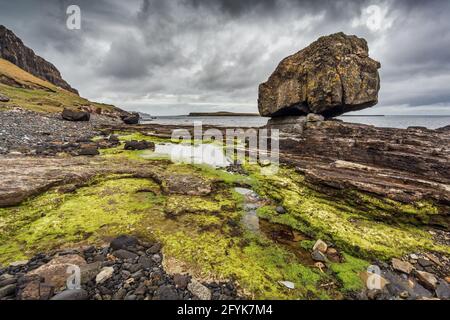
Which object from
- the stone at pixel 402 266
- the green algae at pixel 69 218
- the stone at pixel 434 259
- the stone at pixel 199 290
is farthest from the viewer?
the green algae at pixel 69 218

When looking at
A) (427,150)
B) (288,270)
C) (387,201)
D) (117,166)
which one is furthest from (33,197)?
(427,150)

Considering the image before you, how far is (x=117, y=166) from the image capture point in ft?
41.6

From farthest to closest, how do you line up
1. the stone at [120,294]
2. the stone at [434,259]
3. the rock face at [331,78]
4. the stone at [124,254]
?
the rock face at [331,78] → the stone at [434,259] → the stone at [124,254] → the stone at [120,294]

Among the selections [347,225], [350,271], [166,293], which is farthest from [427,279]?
[166,293]

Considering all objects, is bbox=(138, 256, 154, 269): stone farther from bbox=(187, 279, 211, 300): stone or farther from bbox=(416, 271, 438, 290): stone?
bbox=(416, 271, 438, 290): stone

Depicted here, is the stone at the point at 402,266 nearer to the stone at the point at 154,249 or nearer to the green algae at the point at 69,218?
the stone at the point at 154,249

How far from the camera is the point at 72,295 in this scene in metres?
4.03

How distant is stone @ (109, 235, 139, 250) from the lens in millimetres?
5738

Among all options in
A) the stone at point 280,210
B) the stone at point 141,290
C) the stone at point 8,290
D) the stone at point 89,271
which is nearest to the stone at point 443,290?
the stone at point 280,210

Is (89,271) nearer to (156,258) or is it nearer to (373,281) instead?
(156,258)

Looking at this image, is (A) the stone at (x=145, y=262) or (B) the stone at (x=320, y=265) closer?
(A) the stone at (x=145, y=262)

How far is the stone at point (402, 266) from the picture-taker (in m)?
5.58

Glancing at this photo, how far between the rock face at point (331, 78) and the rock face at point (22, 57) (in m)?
186

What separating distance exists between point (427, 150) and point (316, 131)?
840cm
